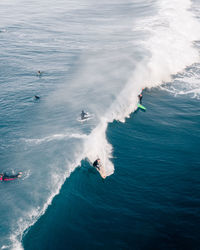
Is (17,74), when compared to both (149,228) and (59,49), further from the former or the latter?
(149,228)

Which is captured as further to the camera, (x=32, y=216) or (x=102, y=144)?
(x=102, y=144)

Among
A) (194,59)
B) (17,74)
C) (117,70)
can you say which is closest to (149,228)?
Result: (117,70)

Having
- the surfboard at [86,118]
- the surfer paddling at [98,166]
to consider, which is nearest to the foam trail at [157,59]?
the surfer paddling at [98,166]

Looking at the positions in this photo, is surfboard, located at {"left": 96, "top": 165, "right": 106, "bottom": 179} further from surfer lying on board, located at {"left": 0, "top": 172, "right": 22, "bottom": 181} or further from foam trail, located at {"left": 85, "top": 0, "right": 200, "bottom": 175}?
surfer lying on board, located at {"left": 0, "top": 172, "right": 22, "bottom": 181}

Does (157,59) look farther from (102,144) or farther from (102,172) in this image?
(102,172)

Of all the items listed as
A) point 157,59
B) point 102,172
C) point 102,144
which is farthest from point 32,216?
point 157,59

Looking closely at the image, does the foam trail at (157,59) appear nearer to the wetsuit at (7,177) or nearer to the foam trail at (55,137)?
the foam trail at (55,137)

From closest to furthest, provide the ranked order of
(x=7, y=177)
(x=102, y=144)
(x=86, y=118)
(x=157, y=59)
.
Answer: (x=7, y=177) < (x=102, y=144) < (x=86, y=118) < (x=157, y=59)

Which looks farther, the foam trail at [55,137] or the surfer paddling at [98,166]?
the foam trail at [55,137]
